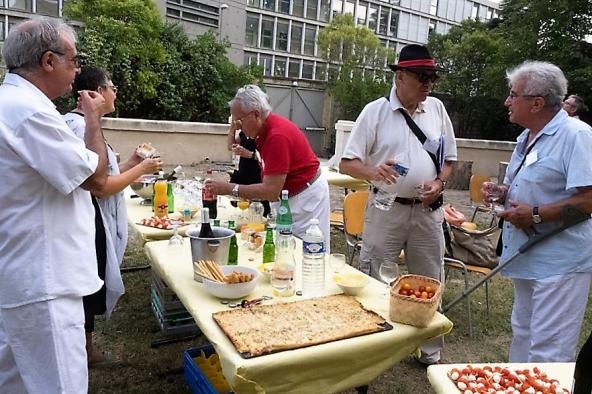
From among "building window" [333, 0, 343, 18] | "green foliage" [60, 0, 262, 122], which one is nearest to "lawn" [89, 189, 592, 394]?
"green foliage" [60, 0, 262, 122]

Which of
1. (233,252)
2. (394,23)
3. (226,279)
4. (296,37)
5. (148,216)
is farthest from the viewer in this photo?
(394,23)

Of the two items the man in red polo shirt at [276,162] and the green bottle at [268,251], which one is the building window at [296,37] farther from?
the green bottle at [268,251]

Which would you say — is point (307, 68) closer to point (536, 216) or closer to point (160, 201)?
point (160, 201)

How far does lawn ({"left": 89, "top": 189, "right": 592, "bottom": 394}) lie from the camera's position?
3.09 meters

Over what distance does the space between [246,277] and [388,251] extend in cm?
129

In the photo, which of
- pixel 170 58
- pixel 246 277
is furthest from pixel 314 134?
pixel 246 277

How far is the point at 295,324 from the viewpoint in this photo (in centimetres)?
187

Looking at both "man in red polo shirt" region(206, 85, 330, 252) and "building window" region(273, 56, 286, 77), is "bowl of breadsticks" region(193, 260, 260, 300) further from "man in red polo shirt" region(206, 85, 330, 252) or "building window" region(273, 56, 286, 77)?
"building window" region(273, 56, 286, 77)

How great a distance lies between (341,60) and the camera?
24422mm

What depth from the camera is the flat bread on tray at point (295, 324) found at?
1.71 metres

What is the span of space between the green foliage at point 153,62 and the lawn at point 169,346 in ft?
27.7

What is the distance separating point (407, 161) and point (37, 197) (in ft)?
6.85

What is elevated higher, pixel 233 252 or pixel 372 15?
pixel 372 15

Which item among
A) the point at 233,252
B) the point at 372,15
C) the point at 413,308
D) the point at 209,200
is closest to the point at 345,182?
the point at 209,200
